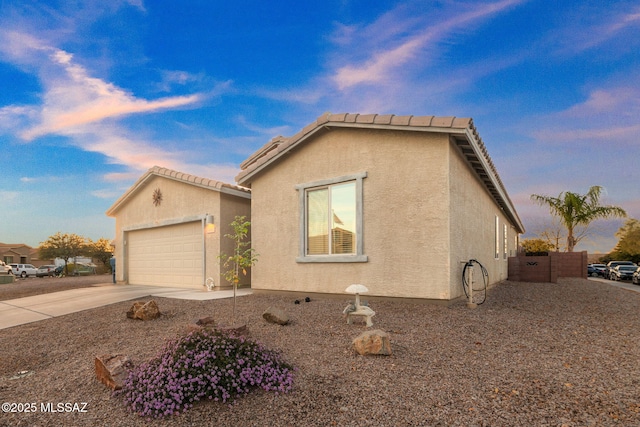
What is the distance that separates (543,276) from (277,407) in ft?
53.6

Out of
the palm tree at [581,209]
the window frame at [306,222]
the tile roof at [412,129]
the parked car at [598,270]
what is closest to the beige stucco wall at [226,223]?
the tile roof at [412,129]

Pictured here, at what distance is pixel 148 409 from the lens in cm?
329

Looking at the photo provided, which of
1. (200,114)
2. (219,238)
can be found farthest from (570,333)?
(200,114)

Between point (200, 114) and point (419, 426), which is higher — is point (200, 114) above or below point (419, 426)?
above

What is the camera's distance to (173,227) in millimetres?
13375

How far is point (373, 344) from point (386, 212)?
3.89 m

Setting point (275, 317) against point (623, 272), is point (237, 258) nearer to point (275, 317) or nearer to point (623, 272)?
point (275, 317)

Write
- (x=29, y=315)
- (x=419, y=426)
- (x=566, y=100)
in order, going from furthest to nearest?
1. (x=566, y=100)
2. (x=29, y=315)
3. (x=419, y=426)

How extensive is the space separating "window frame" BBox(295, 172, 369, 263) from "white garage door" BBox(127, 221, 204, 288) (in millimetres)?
4576

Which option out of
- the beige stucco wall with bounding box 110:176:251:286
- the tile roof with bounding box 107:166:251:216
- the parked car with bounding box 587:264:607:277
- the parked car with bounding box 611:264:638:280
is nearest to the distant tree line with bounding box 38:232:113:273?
the beige stucco wall with bounding box 110:176:251:286

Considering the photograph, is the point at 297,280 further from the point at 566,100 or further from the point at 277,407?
the point at 566,100

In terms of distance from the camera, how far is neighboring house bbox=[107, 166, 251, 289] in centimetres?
1161

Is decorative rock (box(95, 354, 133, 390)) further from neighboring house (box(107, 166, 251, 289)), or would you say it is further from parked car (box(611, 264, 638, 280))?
parked car (box(611, 264, 638, 280))

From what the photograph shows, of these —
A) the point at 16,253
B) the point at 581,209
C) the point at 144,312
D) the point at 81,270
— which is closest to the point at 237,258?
the point at 144,312
